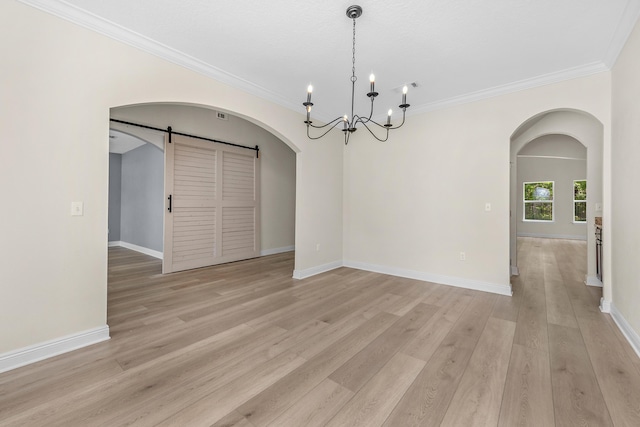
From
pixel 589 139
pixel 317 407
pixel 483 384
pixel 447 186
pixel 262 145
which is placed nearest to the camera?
pixel 317 407

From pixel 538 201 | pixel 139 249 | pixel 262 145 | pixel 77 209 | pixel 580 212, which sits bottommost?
pixel 139 249

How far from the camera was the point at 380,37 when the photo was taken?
101 inches

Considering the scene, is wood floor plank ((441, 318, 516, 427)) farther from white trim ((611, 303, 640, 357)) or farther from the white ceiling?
the white ceiling

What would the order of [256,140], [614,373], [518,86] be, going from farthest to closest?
[256,140] < [518,86] < [614,373]

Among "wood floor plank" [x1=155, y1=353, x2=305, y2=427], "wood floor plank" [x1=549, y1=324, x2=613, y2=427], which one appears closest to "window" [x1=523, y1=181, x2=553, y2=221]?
"wood floor plank" [x1=549, y1=324, x2=613, y2=427]

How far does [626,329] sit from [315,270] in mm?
3587

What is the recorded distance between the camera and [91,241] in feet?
7.64

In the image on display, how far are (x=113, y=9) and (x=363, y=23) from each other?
2089 mm

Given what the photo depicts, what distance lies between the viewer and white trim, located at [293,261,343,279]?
4.37 meters

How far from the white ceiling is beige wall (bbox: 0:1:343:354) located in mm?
257

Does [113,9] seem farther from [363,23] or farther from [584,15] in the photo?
[584,15]

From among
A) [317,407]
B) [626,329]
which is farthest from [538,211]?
[317,407]

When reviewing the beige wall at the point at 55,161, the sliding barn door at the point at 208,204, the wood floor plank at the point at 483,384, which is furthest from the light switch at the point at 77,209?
the wood floor plank at the point at 483,384

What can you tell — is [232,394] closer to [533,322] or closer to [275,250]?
[533,322]
